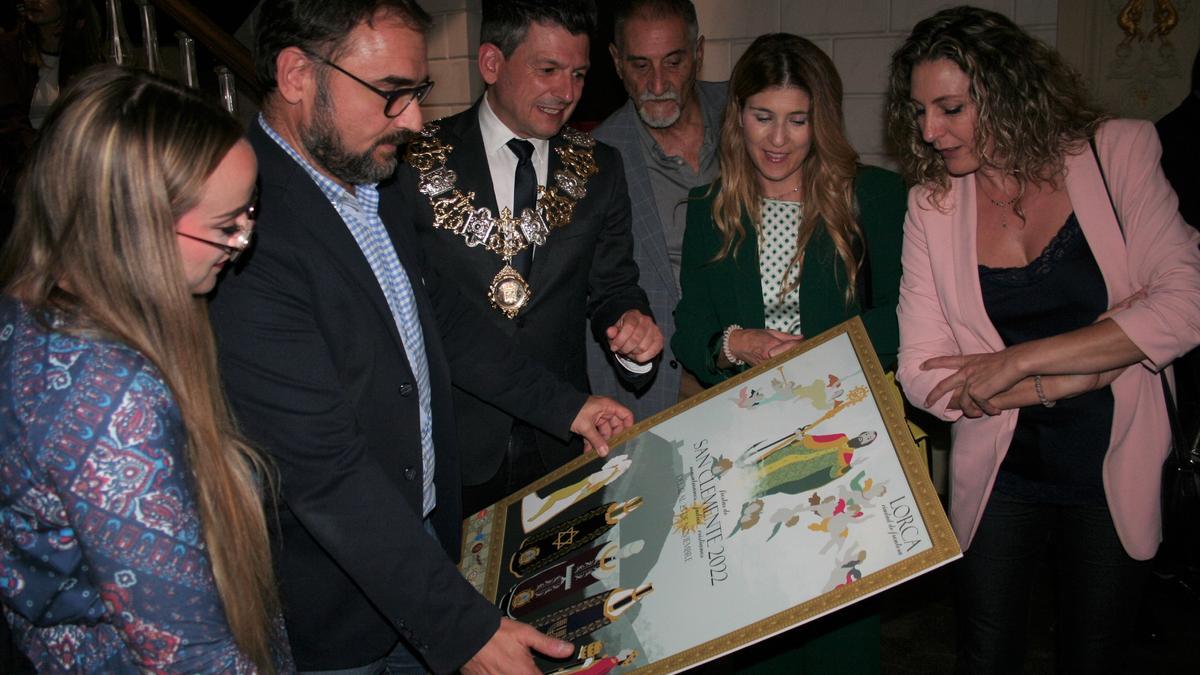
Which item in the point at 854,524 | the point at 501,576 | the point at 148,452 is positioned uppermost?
the point at 148,452

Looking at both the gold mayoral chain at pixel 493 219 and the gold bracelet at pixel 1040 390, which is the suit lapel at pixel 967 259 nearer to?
the gold bracelet at pixel 1040 390

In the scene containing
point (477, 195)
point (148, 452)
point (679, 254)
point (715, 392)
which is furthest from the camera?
point (679, 254)

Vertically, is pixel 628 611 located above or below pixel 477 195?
below

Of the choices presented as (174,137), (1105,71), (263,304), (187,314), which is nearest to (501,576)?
(263,304)

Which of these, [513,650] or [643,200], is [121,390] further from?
[643,200]

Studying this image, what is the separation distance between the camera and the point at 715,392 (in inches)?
75.0

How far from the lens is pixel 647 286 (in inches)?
111

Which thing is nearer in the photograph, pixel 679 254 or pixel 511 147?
pixel 511 147

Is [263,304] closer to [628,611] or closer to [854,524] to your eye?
[628,611]

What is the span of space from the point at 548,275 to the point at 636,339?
321 mm

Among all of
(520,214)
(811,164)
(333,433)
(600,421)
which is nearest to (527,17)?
(520,214)

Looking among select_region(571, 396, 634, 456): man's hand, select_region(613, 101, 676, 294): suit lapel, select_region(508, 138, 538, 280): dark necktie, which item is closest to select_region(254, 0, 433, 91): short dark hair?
select_region(508, 138, 538, 280): dark necktie

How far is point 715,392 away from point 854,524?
20.2 inches

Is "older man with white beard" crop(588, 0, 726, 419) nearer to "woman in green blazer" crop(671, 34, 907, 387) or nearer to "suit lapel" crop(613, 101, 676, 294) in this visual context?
"suit lapel" crop(613, 101, 676, 294)
